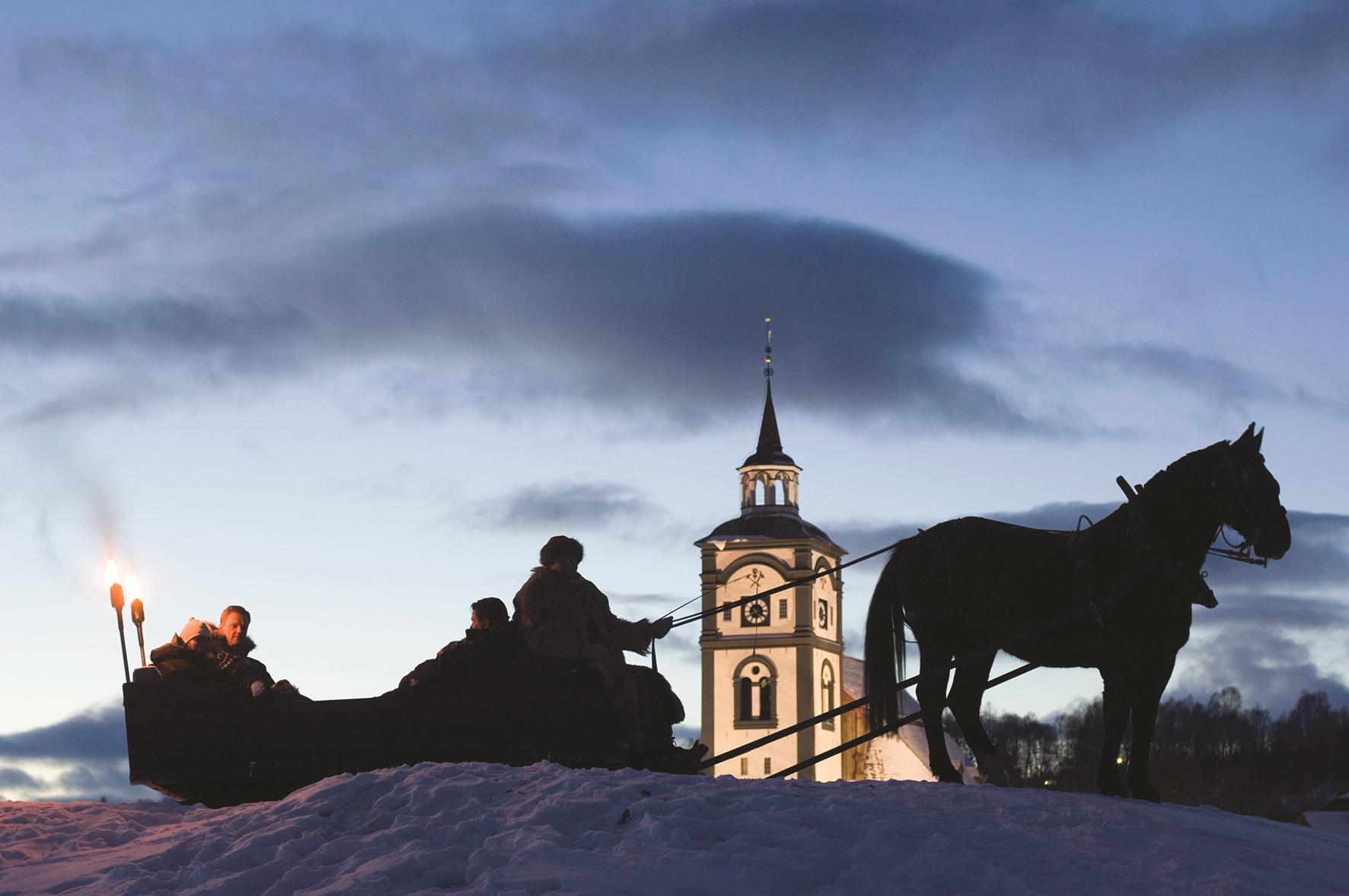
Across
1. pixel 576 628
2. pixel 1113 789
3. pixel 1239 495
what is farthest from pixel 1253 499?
pixel 576 628

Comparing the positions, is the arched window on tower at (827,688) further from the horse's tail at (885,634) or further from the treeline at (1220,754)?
the horse's tail at (885,634)

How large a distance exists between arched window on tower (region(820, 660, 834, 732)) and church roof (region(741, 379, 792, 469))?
10.7 meters

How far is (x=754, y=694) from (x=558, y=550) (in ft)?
238

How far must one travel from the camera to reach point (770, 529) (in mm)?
83500

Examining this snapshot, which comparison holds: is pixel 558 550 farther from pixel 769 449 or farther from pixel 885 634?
pixel 769 449

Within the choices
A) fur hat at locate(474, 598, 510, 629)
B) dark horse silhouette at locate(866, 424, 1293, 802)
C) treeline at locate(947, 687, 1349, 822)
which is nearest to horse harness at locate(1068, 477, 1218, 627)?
dark horse silhouette at locate(866, 424, 1293, 802)

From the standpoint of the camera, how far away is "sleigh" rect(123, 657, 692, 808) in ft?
34.8

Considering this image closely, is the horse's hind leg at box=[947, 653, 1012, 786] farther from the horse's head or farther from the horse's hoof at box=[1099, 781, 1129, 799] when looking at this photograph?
the horse's head

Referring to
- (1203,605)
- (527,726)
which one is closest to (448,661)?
(527,726)

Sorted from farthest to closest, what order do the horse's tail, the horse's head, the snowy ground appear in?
1. the horse's tail
2. the horse's head
3. the snowy ground

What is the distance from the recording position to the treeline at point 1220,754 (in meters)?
82.0

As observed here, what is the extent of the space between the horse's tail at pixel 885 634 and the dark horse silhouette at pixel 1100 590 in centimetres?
11

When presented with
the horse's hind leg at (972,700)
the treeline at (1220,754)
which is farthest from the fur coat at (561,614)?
the treeline at (1220,754)

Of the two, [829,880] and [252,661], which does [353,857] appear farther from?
[252,661]
